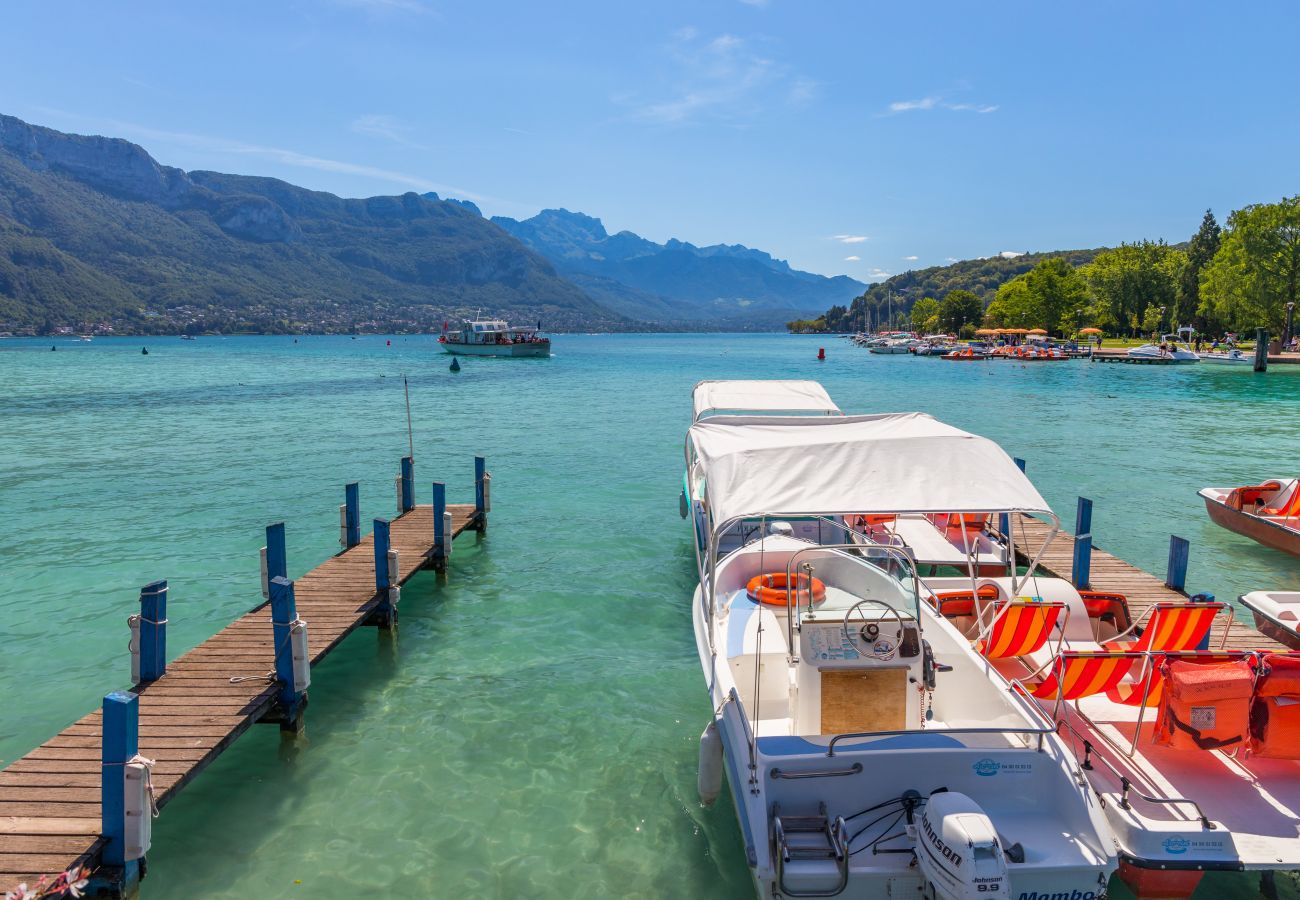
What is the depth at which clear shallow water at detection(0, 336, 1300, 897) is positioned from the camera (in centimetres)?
712

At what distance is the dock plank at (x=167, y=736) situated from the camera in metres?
5.85

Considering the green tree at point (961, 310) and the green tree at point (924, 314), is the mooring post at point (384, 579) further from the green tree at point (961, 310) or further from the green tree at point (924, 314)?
the green tree at point (924, 314)

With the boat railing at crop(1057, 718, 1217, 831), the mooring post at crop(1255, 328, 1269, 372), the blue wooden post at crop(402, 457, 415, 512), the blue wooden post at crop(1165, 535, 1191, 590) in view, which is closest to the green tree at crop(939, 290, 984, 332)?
the mooring post at crop(1255, 328, 1269, 372)

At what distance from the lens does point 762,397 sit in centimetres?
1800

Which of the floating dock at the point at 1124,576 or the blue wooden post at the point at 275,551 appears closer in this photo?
the blue wooden post at the point at 275,551

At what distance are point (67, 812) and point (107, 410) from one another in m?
45.3

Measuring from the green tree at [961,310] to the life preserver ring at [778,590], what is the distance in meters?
158

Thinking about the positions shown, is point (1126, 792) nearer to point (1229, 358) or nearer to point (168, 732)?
point (168, 732)

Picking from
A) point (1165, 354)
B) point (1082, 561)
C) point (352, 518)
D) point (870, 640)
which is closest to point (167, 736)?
point (870, 640)

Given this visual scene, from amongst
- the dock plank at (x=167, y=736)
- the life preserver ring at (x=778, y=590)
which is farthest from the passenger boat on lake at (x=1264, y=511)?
the dock plank at (x=167, y=736)

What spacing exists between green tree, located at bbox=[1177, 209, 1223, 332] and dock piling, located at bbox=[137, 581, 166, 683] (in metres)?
110

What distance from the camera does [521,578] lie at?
14586 mm

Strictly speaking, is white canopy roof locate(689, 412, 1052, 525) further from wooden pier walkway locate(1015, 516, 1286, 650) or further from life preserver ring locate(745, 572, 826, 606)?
wooden pier walkway locate(1015, 516, 1286, 650)

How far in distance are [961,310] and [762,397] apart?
150834mm
